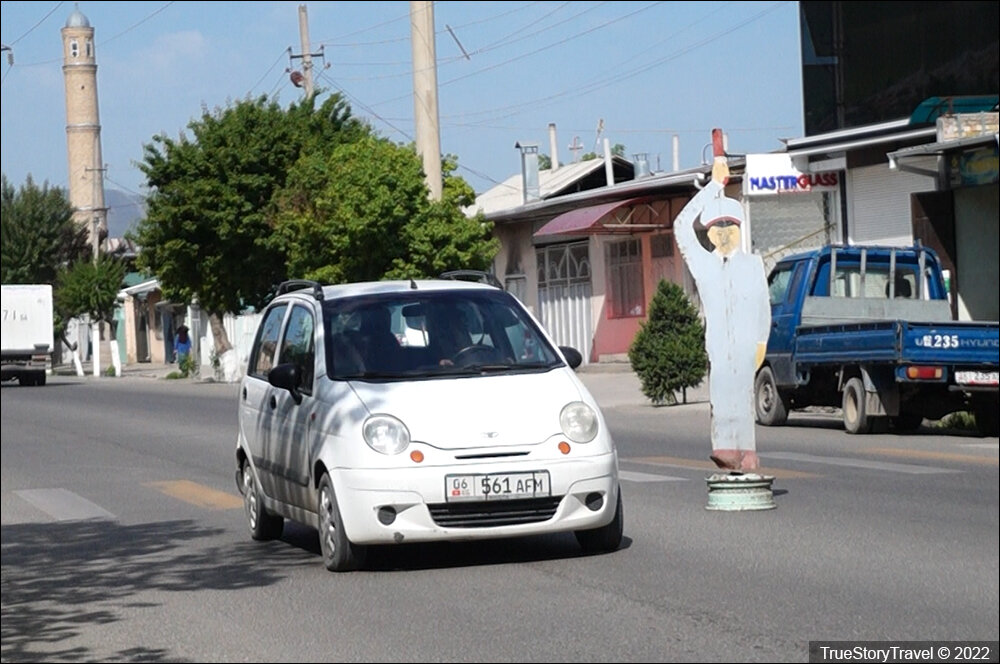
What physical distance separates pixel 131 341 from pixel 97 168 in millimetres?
2722

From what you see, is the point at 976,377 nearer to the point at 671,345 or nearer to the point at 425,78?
the point at 671,345

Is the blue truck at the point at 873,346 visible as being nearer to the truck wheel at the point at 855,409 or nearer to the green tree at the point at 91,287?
the truck wheel at the point at 855,409

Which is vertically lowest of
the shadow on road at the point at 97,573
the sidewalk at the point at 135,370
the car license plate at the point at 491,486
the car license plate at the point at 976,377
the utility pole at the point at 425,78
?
the shadow on road at the point at 97,573

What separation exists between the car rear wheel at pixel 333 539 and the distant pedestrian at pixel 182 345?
4.30ft

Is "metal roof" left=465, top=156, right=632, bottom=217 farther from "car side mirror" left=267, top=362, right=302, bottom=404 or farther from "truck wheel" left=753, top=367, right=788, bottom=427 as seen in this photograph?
"car side mirror" left=267, top=362, right=302, bottom=404

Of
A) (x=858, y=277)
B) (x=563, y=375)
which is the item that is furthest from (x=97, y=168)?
(x=858, y=277)

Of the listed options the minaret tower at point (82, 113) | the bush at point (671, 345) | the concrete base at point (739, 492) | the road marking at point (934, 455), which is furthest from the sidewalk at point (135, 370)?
the bush at point (671, 345)

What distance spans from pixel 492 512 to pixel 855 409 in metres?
11.2

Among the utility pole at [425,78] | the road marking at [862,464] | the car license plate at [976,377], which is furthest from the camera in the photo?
the car license plate at [976,377]

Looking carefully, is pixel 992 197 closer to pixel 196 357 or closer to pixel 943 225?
pixel 943 225

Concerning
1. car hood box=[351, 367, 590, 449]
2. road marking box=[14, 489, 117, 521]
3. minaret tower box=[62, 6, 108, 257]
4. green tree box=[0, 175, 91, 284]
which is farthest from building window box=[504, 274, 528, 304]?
minaret tower box=[62, 6, 108, 257]

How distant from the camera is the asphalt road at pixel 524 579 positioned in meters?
6.73

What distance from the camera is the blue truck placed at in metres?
17.5

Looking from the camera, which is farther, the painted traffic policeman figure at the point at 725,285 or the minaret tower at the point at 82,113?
the painted traffic policeman figure at the point at 725,285
